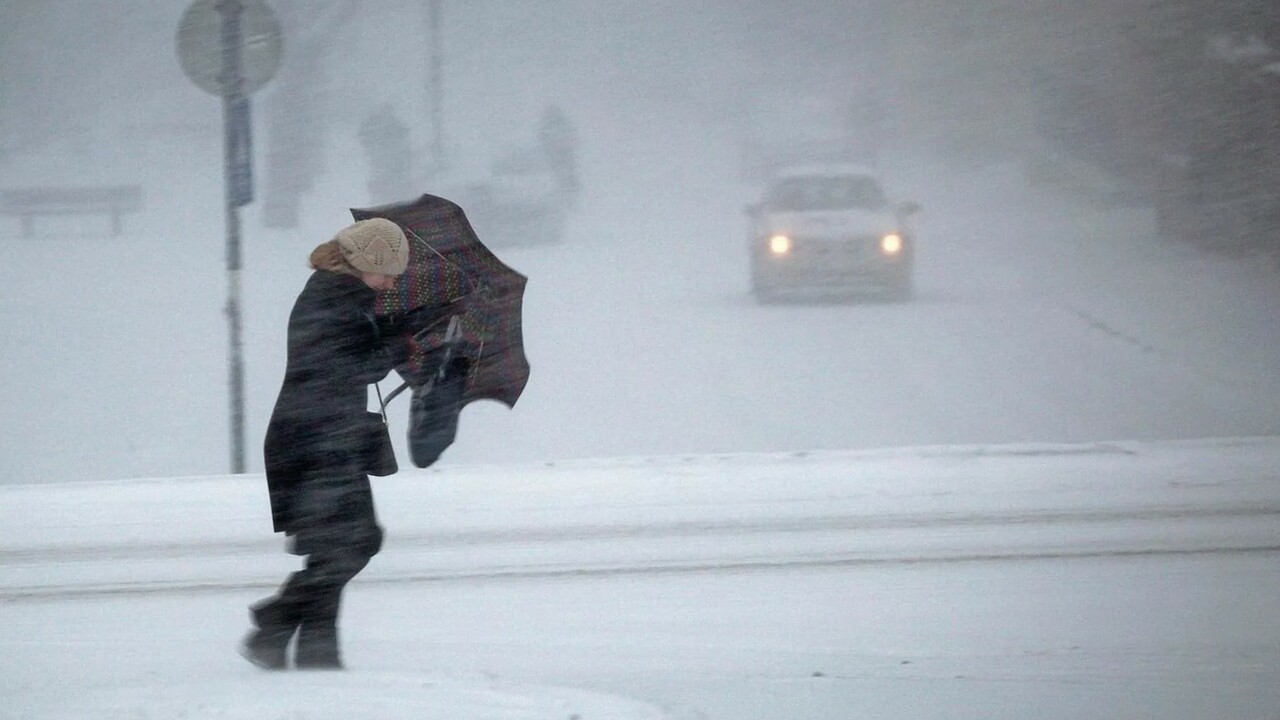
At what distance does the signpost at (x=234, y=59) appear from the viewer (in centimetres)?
586

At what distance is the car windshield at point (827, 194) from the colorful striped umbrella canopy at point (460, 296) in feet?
24.4

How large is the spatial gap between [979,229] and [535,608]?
1117cm

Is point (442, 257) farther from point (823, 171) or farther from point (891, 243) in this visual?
point (823, 171)

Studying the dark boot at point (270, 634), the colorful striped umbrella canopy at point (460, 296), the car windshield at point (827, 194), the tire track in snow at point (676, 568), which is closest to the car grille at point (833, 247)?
the car windshield at point (827, 194)

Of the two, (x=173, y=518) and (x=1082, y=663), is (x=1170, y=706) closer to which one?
(x=1082, y=663)

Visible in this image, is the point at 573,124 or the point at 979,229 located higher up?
the point at 573,124

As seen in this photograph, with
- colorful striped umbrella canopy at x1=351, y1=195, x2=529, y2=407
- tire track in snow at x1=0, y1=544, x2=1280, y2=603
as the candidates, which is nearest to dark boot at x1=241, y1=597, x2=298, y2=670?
colorful striped umbrella canopy at x1=351, y1=195, x2=529, y2=407

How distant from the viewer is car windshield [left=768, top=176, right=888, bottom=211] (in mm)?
10477

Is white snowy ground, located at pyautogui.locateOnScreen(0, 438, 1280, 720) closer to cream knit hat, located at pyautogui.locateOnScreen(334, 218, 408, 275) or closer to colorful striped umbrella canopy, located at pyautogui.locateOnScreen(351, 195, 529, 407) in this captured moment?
colorful striped umbrella canopy, located at pyautogui.locateOnScreen(351, 195, 529, 407)

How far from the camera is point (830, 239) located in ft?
33.5

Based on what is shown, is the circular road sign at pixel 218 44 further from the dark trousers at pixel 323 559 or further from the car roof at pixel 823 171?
the car roof at pixel 823 171

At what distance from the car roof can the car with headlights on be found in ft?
0.04

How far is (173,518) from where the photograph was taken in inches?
214

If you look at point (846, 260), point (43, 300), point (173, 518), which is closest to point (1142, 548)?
point (173, 518)
